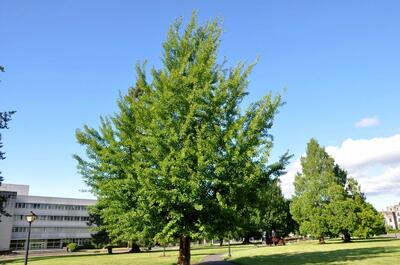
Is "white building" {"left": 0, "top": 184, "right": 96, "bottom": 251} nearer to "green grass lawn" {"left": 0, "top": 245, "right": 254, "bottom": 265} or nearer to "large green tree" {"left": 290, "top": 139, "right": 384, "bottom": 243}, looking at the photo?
"green grass lawn" {"left": 0, "top": 245, "right": 254, "bottom": 265}

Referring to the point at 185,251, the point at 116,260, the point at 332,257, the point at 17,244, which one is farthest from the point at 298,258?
the point at 17,244

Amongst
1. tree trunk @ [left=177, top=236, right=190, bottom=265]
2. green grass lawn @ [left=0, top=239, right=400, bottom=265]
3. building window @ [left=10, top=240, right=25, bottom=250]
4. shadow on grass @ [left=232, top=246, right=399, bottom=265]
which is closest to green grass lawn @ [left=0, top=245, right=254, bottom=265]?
green grass lawn @ [left=0, top=239, right=400, bottom=265]

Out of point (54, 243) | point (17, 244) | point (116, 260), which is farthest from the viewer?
point (54, 243)

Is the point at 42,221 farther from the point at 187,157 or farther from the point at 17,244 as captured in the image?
the point at 187,157

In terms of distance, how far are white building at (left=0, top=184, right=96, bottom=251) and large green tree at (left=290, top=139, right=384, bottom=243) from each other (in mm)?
51891

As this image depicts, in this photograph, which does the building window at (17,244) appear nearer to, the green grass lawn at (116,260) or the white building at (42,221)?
the white building at (42,221)

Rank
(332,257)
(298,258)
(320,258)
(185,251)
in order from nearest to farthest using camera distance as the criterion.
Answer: (185,251) → (320,258) → (332,257) → (298,258)

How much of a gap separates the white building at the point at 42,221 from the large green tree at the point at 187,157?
70867mm

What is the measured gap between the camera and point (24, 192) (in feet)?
314

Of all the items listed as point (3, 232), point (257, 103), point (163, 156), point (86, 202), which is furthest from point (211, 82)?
point (86, 202)

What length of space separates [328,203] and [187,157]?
45.2 meters

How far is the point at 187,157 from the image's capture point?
1435cm

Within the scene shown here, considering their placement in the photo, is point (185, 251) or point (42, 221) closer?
point (185, 251)

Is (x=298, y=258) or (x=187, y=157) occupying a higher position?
(x=187, y=157)
